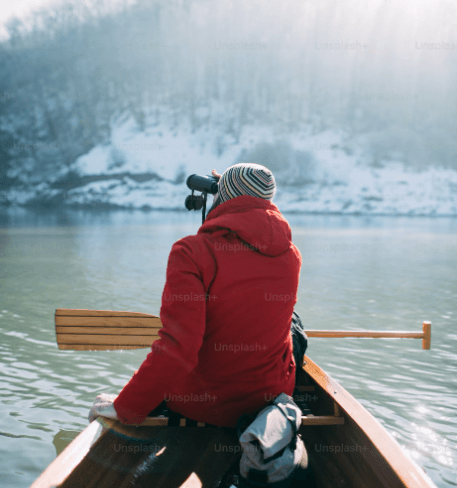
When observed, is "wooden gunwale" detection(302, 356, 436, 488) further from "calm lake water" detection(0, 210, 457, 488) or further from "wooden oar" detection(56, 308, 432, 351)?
"wooden oar" detection(56, 308, 432, 351)

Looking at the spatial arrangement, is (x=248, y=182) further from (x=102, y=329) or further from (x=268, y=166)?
(x=268, y=166)

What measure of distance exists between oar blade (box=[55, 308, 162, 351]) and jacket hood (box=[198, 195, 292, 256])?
92.8 inches

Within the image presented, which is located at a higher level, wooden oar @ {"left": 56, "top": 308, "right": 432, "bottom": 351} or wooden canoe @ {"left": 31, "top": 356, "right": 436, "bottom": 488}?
wooden oar @ {"left": 56, "top": 308, "right": 432, "bottom": 351}

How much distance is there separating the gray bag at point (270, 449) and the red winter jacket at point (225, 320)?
173mm

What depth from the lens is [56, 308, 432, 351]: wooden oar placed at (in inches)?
159

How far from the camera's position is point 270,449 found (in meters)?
1.81

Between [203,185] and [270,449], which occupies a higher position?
[203,185]

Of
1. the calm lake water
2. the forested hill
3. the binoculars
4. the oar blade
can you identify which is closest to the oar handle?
the calm lake water

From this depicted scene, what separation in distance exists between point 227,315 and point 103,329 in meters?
2.45

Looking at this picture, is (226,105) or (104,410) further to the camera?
(226,105)

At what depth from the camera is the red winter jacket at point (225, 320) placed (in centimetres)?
181

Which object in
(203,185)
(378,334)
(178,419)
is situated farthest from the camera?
(378,334)

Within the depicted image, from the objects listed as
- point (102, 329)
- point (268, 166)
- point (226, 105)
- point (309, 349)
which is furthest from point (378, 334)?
point (226, 105)

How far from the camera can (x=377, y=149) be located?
2825 inches
